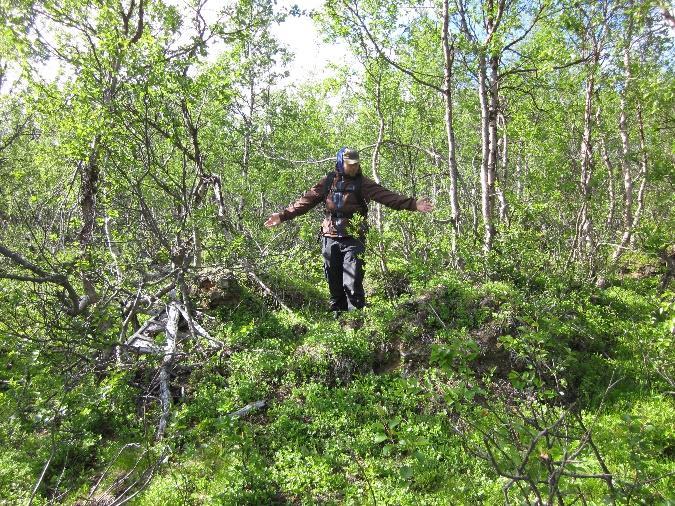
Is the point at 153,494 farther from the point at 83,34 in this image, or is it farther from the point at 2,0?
the point at 2,0

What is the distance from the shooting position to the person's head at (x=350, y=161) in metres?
6.01

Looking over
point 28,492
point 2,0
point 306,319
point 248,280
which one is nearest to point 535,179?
point 306,319

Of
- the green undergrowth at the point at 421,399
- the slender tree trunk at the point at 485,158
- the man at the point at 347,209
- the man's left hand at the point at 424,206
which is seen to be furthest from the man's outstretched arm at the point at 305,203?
the slender tree trunk at the point at 485,158

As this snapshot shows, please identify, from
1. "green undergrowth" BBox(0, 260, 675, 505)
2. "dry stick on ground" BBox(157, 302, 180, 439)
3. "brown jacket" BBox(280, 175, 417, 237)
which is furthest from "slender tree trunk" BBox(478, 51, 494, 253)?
"dry stick on ground" BBox(157, 302, 180, 439)

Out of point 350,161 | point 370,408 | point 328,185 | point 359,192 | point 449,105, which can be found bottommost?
point 370,408

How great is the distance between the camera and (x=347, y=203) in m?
6.18

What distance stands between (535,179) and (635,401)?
182 inches

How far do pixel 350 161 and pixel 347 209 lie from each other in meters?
0.68

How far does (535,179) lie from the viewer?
828 cm

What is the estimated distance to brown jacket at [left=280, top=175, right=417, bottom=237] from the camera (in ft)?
19.7

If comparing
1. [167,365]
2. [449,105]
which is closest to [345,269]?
[167,365]

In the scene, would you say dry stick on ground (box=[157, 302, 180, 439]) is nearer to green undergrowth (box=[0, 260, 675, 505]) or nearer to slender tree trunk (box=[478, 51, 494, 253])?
green undergrowth (box=[0, 260, 675, 505])

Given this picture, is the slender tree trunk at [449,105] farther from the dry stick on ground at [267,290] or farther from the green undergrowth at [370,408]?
the dry stick on ground at [267,290]

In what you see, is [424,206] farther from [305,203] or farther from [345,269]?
[305,203]
